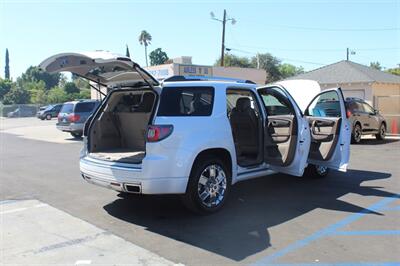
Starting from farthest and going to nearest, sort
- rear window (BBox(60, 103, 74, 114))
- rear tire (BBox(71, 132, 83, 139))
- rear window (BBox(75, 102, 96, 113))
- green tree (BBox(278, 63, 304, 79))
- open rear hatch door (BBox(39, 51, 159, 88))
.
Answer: green tree (BBox(278, 63, 304, 79)) → rear tire (BBox(71, 132, 83, 139)) → rear window (BBox(60, 103, 74, 114)) → rear window (BBox(75, 102, 96, 113)) → open rear hatch door (BBox(39, 51, 159, 88))

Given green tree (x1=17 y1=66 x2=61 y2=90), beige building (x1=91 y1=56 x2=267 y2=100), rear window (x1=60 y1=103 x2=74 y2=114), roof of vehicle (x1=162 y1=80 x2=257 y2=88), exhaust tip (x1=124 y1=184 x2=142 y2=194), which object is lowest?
exhaust tip (x1=124 y1=184 x2=142 y2=194)

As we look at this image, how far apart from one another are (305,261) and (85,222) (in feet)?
10.2

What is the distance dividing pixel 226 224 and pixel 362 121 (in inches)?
464

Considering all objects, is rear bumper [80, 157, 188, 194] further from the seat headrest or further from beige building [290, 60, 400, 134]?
beige building [290, 60, 400, 134]

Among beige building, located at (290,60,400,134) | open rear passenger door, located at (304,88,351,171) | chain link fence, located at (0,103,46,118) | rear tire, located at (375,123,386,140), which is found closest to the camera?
open rear passenger door, located at (304,88,351,171)

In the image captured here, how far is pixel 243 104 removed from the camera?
24.5ft

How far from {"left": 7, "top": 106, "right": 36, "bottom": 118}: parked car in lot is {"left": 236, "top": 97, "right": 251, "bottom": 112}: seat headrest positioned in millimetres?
57190

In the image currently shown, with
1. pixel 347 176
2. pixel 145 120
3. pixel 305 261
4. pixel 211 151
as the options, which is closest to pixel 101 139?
pixel 145 120

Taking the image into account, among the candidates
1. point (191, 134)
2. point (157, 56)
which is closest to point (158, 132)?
point (191, 134)

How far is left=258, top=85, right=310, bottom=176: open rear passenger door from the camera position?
7.02 m

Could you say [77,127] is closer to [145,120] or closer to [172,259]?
[145,120]

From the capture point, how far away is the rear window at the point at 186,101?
5.74 meters

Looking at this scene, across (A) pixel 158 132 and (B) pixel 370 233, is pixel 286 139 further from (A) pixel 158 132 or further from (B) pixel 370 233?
(A) pixel 158 132

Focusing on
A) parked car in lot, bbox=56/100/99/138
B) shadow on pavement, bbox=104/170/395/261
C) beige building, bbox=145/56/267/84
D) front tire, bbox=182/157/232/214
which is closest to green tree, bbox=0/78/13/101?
beige building, bbox=145/56/267/84
